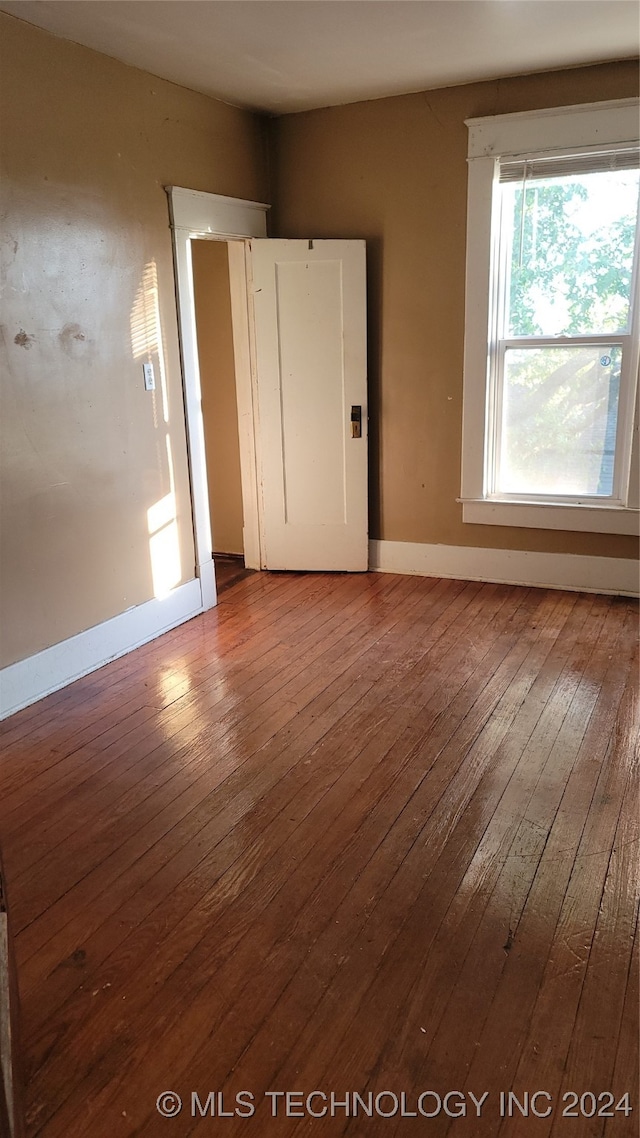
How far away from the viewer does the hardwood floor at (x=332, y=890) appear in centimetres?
167

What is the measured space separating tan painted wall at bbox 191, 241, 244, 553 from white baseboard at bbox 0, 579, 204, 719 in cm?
118

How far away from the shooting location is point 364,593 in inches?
188

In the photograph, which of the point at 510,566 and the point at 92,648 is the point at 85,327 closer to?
the point at 92,648

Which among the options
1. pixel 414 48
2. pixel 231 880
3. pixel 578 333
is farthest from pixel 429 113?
pixel 231 880

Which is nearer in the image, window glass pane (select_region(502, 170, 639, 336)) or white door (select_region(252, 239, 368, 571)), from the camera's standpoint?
window glass pane (select_region(502, 170, 639, 336))

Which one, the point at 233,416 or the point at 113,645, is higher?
the point at 233,416

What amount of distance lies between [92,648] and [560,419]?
9.24 ft

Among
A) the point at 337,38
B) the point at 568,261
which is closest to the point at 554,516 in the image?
the point at 568,261

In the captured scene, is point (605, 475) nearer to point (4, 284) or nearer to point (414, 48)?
point (414, 48)

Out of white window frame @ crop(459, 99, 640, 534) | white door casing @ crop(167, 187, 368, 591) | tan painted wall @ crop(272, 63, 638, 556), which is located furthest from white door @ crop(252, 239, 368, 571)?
white window frame @ crop(459, 99, 640, 534)

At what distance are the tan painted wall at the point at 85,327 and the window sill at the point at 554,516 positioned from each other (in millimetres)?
1768

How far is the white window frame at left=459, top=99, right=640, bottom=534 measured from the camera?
405 centimetres

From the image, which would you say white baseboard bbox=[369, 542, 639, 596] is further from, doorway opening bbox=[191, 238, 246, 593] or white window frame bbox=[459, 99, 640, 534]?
doorway opening bbox=[191, 238, 246, 593]

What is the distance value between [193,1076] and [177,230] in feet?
12.2
